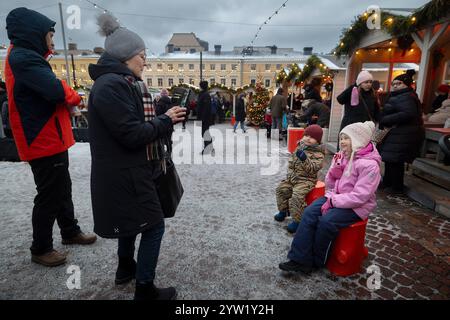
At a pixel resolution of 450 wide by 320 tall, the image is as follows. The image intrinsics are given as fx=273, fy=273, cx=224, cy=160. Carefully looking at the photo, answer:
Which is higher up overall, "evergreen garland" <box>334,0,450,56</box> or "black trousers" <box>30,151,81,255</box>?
"evergreen garland" <box>334,0,450,56</box>

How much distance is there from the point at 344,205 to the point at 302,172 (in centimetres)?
94

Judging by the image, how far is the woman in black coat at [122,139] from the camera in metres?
1.65

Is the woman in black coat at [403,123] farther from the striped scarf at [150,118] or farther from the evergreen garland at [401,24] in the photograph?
the striped scarf at [150,118]

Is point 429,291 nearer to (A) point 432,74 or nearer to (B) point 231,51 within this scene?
(A) point 432,74

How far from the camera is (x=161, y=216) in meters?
1.91

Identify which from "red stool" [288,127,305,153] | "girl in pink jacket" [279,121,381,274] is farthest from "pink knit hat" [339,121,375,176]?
"red stool" [288,127,305,153]

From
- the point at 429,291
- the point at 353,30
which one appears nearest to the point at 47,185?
the point at 429,291

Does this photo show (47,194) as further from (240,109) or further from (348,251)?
(240,109)

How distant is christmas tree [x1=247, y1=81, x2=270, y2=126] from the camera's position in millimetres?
14312

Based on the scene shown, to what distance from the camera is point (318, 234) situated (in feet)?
8.13

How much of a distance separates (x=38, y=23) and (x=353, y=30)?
7636 mm

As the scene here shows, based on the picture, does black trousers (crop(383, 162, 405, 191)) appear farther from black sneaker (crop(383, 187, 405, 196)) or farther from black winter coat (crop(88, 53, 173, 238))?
black winter coat (crop(88, 53, 173, 238))

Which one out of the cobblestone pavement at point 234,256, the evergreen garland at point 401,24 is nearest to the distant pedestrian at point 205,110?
the cobblestone pavement at point 234,256

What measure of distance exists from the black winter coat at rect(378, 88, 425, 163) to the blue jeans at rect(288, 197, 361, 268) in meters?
2.54
